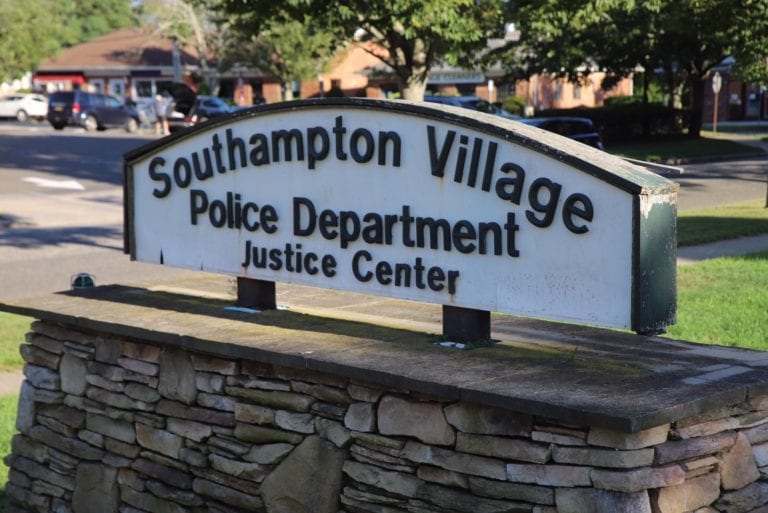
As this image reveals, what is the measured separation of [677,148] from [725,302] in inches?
964

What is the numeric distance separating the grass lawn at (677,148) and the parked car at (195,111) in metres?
13.8

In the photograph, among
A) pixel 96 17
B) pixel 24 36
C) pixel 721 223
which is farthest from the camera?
pixel 96 17

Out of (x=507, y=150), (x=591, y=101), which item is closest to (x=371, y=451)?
(x=507, y=150)

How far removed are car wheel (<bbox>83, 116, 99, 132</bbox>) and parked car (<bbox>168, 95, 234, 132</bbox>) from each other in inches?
136

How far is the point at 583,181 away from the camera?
4219mm

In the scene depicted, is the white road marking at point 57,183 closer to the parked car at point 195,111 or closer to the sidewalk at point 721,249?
the parked car at point 195,111

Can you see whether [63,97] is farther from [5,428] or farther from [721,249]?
[5,428]

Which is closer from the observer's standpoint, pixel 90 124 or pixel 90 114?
pixel 90 114

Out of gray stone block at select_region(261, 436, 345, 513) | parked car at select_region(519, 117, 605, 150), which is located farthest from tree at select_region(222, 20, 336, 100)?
gray stone block at select_region(261, 436, 345, 513)

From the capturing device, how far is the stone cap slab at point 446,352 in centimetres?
389

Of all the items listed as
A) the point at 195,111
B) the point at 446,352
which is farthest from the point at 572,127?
the point at 446,352

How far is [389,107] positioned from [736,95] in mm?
54232

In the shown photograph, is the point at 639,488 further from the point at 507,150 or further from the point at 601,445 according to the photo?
the point at 507,150

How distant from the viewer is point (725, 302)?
9.38 m
